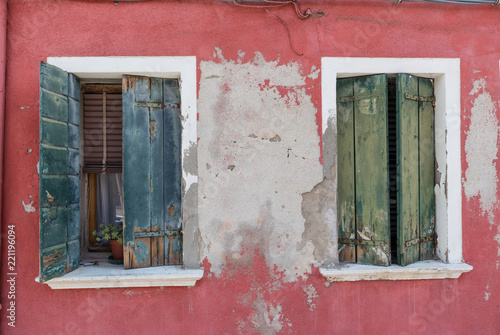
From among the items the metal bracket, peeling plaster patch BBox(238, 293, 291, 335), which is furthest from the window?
the metal bracket

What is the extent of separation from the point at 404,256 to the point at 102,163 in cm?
302

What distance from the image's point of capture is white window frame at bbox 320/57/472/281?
9.62ft

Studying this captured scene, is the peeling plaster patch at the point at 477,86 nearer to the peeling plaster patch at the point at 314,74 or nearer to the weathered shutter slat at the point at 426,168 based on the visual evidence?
the weathered shutter slat at the point at 426,168

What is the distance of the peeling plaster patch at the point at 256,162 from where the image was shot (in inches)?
115

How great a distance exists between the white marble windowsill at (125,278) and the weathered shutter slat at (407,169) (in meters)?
1.94

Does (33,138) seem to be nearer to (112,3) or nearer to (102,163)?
(102,163)

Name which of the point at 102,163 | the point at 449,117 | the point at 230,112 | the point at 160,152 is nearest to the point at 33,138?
the point at 102,163

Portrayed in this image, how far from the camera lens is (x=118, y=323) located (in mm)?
2871

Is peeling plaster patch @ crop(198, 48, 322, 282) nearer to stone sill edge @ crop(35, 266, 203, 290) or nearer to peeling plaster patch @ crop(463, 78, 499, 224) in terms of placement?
stone sill edge @ crop(35, 266, 203, 290)

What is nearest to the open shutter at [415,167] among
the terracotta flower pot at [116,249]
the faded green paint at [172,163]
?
the faded green paint at [172,163]

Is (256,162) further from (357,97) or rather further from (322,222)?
(357,97)

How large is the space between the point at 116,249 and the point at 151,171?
87 cm

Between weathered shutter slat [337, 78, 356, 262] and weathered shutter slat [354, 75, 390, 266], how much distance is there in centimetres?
5

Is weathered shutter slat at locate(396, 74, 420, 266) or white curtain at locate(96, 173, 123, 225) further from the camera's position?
white curtain at locate(96, 173, 123, 225)
